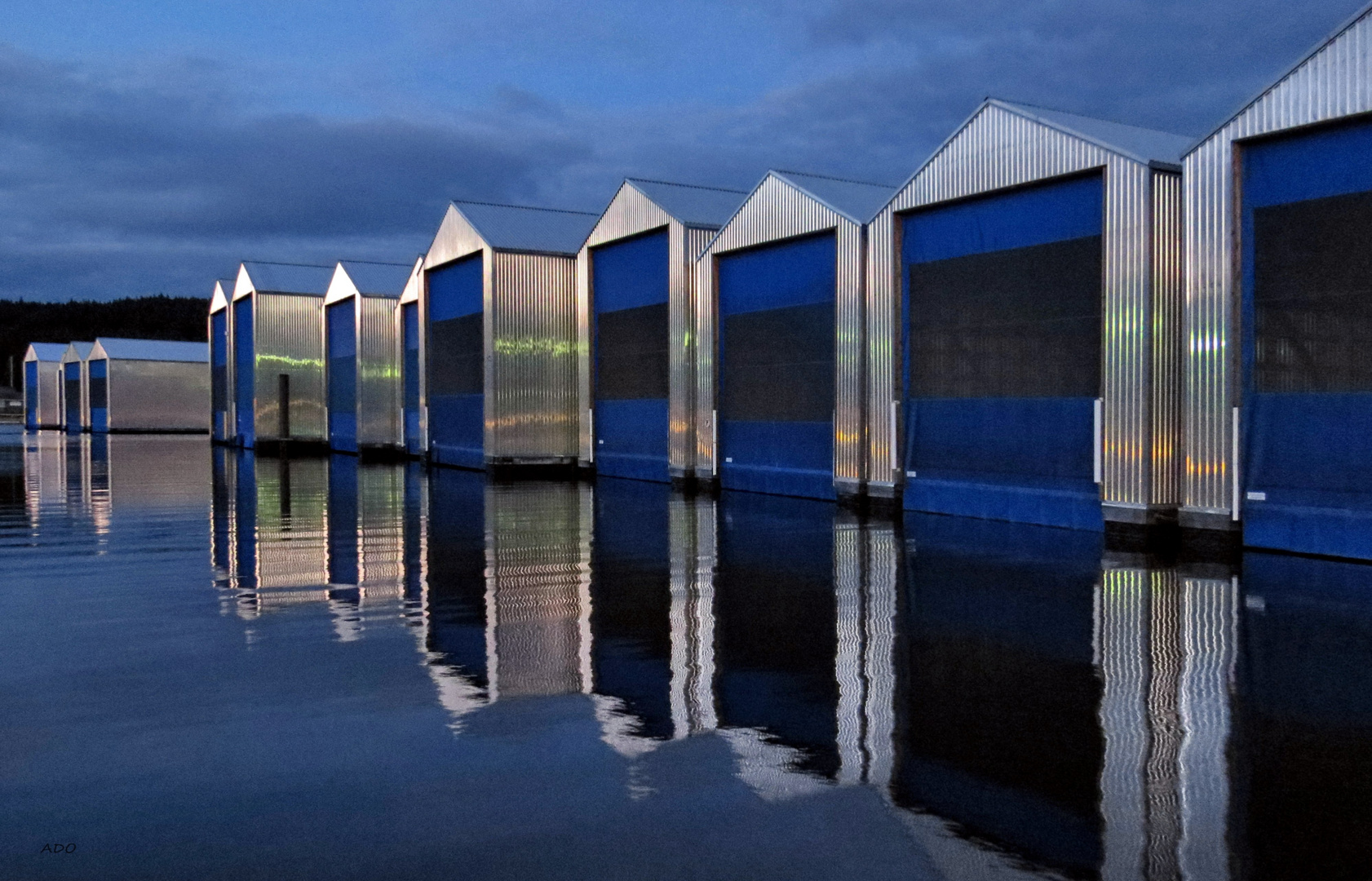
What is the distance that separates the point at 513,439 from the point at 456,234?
7384 millimetres

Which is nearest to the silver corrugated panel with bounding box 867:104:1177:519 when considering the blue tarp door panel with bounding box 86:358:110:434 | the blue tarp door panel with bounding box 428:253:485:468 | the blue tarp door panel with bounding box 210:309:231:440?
the blue tarp door panel with bounding box 428:253:485:468

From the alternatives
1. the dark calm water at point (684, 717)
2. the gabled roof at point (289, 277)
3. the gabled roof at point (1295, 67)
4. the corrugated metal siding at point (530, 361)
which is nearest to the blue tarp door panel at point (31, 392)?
the gabled roof at point (289, 277)

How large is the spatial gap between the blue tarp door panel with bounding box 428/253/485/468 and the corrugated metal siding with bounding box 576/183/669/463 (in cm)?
371

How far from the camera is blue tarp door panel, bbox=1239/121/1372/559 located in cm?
1525

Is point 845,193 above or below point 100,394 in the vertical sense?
above

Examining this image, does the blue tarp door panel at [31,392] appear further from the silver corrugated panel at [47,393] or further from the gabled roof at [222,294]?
the gabled roof at [222,294]

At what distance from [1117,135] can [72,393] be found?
93.4 m

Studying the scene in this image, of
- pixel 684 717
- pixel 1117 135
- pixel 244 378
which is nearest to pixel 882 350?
pixel 1117 135

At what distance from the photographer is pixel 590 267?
35.3 meters

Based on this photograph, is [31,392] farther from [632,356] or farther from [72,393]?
[632,356]

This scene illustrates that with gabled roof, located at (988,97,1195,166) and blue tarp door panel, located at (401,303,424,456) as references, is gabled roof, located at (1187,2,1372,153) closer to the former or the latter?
gabled roof, located at (988,97,1195,166)

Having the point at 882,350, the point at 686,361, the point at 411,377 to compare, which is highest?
the point at 411,377

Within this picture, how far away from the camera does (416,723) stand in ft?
25.9

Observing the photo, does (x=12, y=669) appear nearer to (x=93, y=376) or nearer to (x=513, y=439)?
(x=513, y=439)
